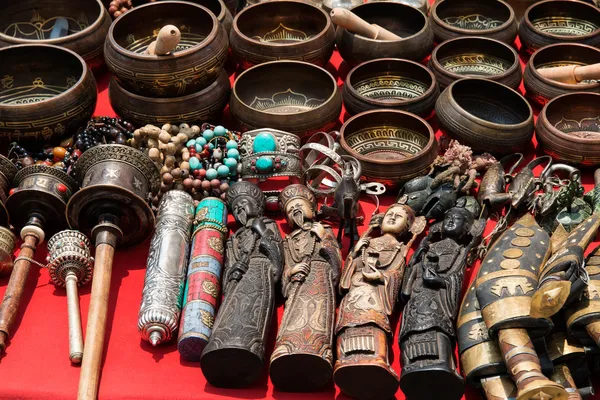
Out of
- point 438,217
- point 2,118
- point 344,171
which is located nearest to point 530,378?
point 438,217

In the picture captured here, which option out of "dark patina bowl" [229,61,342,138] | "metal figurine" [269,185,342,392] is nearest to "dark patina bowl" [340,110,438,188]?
"dark patina bowl" [229,61,342,138]

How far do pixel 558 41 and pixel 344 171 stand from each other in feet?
7.36

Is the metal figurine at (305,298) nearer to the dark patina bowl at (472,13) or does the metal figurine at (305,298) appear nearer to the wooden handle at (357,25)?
the wooden handle at (357,25)

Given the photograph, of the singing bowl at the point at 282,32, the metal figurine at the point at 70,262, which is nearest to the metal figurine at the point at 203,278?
the metal figurine at the point at 70,262

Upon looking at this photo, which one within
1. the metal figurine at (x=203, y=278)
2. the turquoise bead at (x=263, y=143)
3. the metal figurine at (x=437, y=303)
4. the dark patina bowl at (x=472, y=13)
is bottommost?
the dark patina bowl at (x=472, y=13)

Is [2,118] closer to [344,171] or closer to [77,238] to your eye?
[77,238]

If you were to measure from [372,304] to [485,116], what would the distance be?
2.06 metres

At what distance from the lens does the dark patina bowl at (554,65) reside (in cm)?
547

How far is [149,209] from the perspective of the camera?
14.3 feet

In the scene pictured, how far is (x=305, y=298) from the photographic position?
13.0 ft

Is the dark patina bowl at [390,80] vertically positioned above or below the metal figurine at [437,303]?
below

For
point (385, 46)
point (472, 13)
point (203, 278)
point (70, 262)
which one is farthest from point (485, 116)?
point (70, 262)

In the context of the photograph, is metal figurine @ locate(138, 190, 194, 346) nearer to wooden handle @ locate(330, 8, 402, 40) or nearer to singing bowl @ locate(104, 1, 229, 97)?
singing bowl @ locate(104, 1, 229, 97)

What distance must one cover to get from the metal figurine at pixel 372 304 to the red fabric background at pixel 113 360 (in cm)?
16
